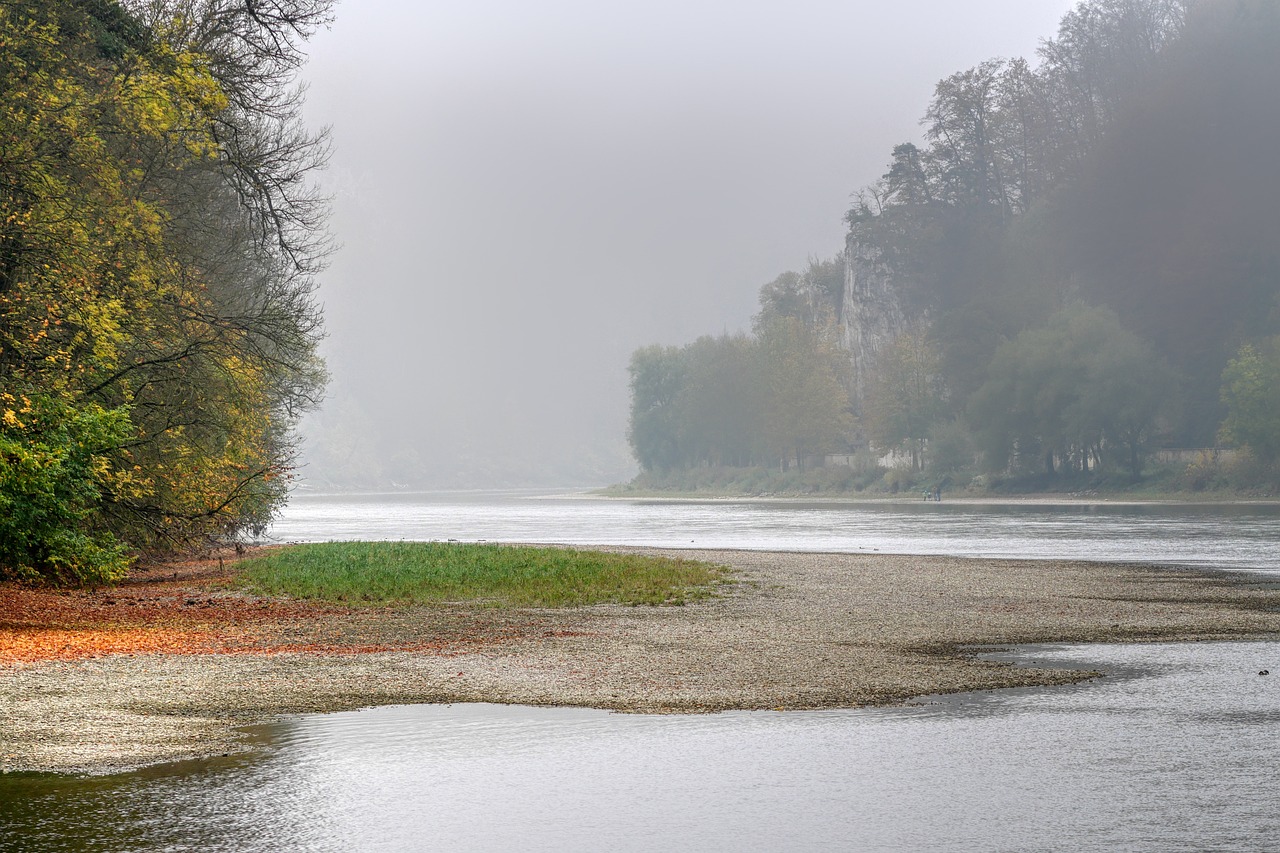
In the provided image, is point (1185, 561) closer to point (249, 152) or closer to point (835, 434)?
point (249, 152)

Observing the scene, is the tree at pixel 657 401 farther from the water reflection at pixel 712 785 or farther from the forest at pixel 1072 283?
the water reflection at pixel 712 785

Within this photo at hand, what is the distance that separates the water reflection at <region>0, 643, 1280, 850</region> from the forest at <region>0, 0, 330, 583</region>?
29.2 ft

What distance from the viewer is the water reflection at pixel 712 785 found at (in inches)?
334

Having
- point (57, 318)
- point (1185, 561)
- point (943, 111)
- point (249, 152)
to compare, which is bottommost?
point (1185, 561)

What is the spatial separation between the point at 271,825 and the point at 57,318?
14012 millimetres

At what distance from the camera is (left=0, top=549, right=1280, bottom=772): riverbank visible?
1283 centimetres

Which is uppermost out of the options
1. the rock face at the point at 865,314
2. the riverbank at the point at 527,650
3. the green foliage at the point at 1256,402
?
the rock face at the point at 865,314

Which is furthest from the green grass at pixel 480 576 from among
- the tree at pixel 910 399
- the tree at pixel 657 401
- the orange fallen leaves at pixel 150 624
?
the tree at pixel 657 401

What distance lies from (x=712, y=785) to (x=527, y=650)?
815 centimetres

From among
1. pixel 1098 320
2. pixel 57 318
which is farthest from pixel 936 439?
pixel 57 318

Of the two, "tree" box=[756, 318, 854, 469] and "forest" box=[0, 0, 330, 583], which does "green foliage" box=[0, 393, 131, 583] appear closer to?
"forest" box=[0, 0, 330, 583]

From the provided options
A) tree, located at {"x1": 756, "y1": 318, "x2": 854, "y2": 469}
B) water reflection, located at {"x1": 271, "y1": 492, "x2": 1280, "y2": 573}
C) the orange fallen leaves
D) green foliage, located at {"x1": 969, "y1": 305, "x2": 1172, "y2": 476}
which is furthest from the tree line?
the orange fallen leaves

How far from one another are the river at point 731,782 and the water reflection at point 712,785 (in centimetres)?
3

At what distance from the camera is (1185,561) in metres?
34.8
